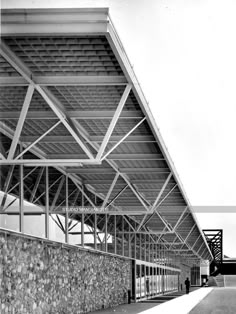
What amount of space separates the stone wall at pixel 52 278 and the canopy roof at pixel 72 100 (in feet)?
5.71

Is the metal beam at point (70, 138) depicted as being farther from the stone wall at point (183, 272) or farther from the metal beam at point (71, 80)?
the stone wall at point (183, 272)

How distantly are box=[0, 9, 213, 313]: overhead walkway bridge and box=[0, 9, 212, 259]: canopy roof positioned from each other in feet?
0.08

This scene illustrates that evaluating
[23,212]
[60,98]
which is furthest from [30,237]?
[60,98]

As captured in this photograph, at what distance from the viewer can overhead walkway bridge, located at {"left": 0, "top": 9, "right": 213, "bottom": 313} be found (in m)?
11.3

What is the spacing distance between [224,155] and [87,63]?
7.27 metres

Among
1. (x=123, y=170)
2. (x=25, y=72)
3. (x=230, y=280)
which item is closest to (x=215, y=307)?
(x=123, y=170)

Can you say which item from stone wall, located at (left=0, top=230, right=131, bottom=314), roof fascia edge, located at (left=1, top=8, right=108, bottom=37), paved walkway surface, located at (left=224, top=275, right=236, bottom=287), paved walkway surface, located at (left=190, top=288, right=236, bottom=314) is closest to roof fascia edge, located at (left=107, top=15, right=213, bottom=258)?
roof fascia edge, located at (left=1, top=8, right=108, bottom=37)

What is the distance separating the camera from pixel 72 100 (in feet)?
49.7

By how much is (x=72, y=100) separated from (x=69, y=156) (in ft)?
16.8

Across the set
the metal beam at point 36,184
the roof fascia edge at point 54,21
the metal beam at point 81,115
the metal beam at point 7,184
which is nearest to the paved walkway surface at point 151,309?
the metal beam at point 36,184

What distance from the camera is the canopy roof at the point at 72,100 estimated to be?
1015 centimetres

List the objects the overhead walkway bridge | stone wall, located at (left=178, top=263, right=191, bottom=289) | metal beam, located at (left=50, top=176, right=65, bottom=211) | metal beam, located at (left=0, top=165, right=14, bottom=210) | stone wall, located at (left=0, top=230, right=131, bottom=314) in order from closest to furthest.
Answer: the overhead walkway bridge < stone wall, located at (left=0, top=230, right=131, bottom=314) < metal beam, located at (left=0, top=165, right=14, bottom=210) < metal beam, located at (left=50, top=176, right=65, bottom=211) < stone wall, located at (left=178, top=263, right=191, bottom=289)

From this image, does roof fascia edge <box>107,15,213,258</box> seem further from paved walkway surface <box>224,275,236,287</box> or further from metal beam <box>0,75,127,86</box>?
paved walkway surface <box>224,275,236,287</box>

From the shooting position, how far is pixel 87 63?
12.4m
